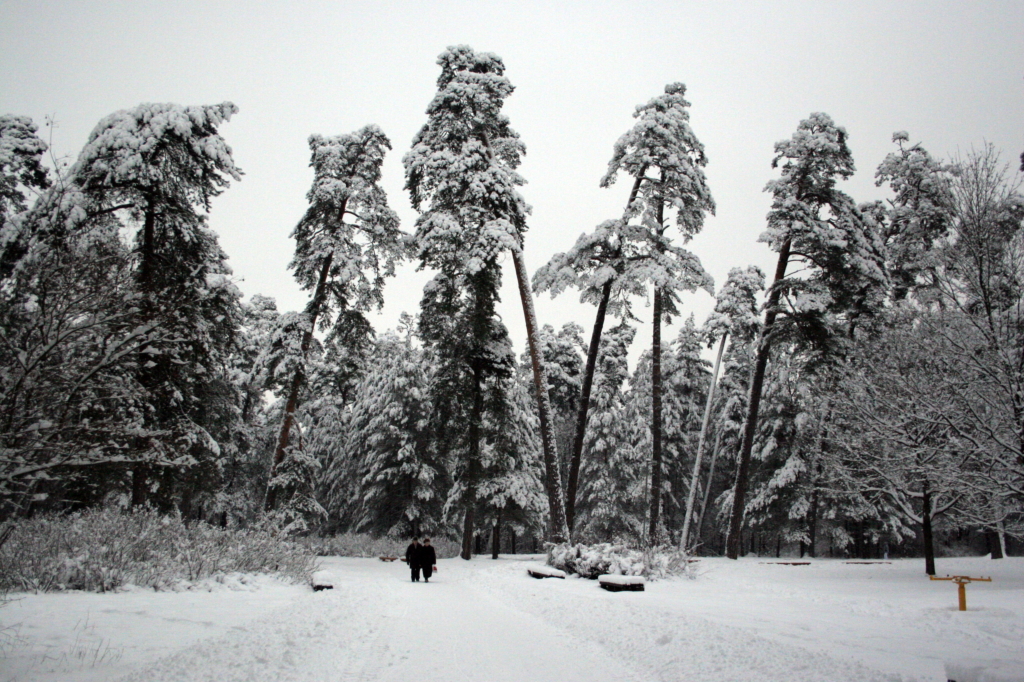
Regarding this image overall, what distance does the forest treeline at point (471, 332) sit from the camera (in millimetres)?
6914

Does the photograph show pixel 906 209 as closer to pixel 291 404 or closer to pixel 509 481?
pixel 509 481

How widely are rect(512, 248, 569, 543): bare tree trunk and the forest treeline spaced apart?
0.28 feet

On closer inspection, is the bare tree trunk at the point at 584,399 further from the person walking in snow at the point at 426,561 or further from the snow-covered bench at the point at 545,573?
the person walking in snow at the point at 426,561

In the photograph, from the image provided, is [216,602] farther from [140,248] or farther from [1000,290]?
[1000,290]

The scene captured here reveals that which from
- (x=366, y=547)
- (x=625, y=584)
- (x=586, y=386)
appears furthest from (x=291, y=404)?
(x=366, y=547)

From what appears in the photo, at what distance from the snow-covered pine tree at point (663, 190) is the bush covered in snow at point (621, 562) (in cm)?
380

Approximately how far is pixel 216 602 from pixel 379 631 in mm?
2613

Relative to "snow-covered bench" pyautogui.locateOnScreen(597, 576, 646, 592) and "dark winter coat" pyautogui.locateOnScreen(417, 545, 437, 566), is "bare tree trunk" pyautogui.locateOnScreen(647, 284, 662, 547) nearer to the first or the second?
"dark winter coat" pyautogui.locateOnScreen(417, 545, 437, 566)

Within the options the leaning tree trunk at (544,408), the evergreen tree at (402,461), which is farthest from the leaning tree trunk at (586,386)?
the evergreen tree at (402,461)

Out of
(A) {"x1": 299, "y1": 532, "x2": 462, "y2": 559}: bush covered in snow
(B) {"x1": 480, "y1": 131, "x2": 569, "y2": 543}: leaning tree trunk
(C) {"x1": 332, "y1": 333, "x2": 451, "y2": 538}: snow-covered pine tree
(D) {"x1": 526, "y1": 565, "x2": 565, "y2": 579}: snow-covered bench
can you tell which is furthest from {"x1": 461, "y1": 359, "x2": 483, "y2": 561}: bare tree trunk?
(D) {"x1": 526, "y1": 565, "x2": 565, "y2": 579}: snow-covered bench

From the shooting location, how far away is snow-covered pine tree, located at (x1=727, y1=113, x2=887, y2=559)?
831 inches

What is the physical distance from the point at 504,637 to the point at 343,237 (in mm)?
14633

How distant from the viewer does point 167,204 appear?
1505cm

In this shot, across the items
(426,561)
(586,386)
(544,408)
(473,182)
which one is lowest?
(426,561)
